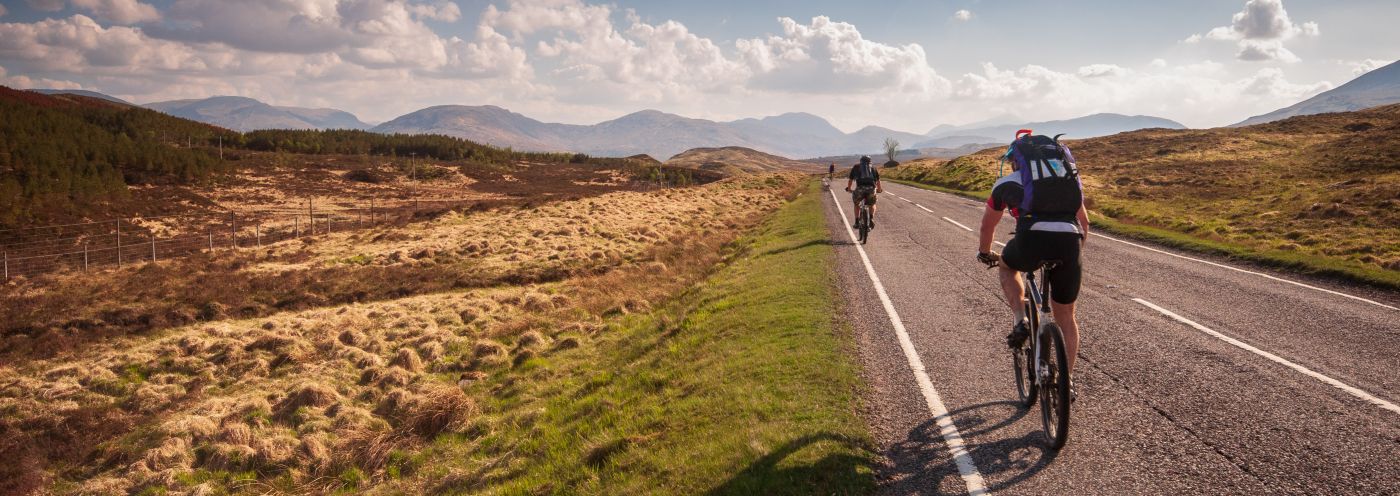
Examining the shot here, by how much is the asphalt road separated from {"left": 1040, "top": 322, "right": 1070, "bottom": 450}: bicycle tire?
0.20 metres

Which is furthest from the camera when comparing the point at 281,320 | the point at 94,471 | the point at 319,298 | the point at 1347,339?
the point at 319,298

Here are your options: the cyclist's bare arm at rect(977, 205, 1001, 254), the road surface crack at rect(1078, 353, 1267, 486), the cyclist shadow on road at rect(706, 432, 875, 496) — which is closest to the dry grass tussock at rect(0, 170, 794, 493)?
the cyclist shadow on road at rect(706, 432, 875, 496)

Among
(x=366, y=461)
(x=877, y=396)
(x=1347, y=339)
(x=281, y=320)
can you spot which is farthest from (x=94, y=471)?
(x=1347, y=339)

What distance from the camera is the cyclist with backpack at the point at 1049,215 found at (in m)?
4.65

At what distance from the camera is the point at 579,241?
91.9ft

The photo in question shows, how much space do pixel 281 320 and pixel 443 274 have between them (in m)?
6.34

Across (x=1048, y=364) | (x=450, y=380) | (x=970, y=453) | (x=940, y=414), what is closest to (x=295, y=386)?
(x=450, y=380)

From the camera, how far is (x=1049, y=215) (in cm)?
470

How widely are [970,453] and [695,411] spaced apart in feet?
10.1

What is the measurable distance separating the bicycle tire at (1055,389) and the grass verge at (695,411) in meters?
1.50

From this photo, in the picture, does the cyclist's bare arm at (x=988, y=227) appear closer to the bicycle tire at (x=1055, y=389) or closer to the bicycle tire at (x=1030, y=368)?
the bicycle tire at (x=1030, y=368)

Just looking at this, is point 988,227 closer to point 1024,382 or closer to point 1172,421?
point 1024,382

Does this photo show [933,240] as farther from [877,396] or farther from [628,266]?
[877,396]

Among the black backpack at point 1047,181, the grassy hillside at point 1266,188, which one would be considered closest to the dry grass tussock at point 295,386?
the black backpack at point 1047,181
